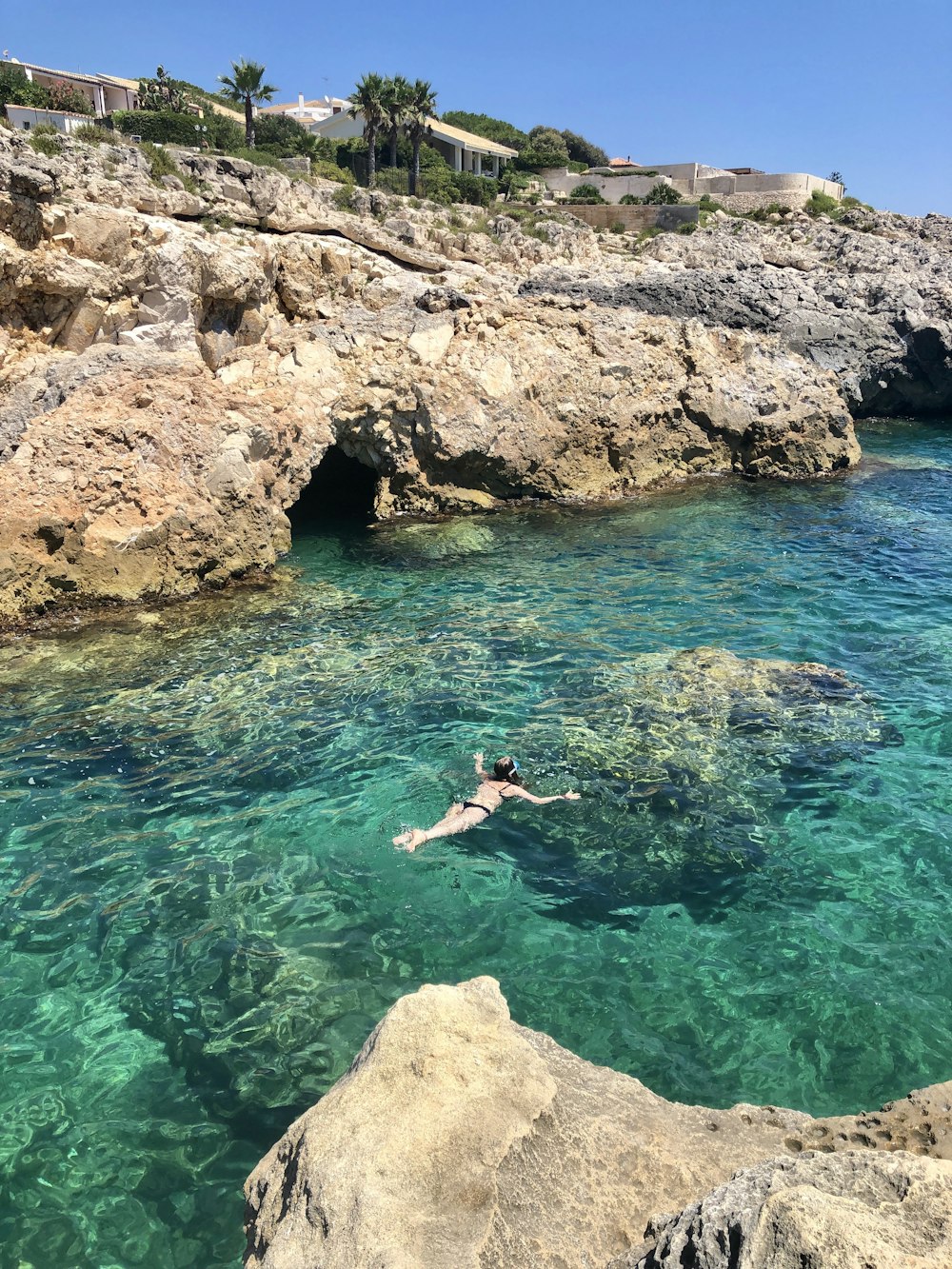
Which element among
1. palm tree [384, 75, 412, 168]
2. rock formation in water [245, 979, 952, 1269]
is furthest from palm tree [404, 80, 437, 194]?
rock formation in water [245, 979, 952, 1269]

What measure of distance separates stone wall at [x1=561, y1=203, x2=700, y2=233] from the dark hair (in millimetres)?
36860

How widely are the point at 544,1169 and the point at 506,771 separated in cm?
506

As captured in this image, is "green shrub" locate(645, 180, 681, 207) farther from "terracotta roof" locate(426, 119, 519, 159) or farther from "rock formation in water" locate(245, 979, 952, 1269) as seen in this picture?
"rock formation in water" locate(245, 979, 952, 1269)

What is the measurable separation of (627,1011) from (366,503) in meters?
15.7

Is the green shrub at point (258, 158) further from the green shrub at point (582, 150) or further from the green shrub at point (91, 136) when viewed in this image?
the green shrub at point (582, 150)

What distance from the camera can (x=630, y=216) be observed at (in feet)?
133

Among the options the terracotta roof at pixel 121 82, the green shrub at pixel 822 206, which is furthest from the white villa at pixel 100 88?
the green shrub at pixel 822 206

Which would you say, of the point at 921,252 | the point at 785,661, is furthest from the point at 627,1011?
the point at 921,252

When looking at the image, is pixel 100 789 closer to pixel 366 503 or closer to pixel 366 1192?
pixel 366 1192

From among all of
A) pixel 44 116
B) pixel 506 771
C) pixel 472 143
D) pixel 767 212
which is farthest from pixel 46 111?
pixel 506 771

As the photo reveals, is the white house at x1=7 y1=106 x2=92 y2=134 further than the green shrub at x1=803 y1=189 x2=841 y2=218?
No

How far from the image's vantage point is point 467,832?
8188mm

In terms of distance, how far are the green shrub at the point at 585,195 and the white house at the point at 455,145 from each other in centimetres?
870

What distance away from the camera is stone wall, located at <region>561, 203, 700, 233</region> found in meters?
39.5
